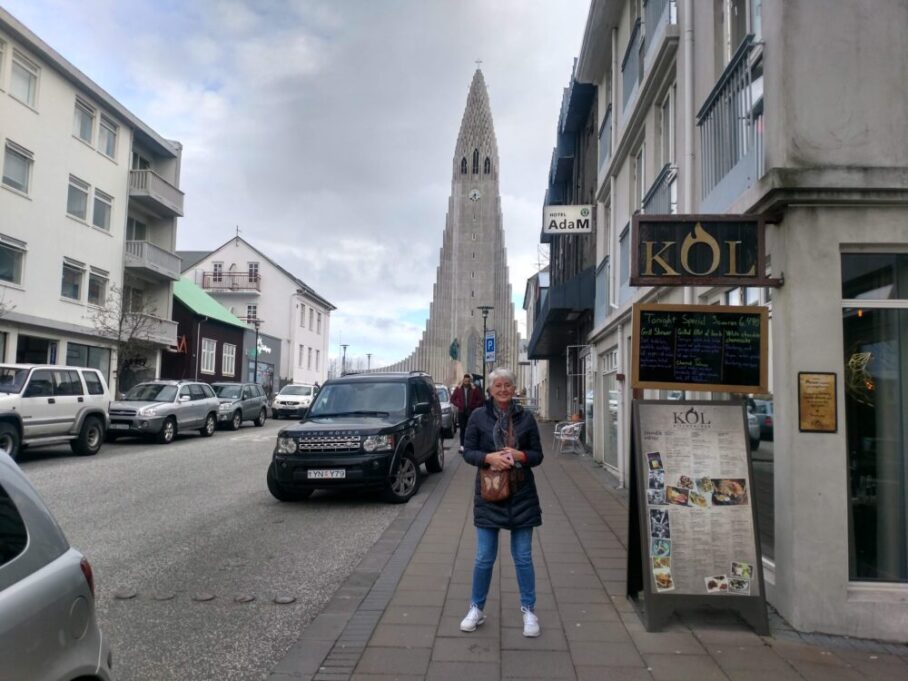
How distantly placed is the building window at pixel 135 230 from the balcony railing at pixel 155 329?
3972mm

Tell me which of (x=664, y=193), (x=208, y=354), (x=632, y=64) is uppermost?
(x=632, y=64)

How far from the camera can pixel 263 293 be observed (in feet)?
178

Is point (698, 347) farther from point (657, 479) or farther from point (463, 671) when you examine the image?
point (463, 671)

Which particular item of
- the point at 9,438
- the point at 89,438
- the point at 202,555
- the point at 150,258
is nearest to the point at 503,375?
the point at 202,555

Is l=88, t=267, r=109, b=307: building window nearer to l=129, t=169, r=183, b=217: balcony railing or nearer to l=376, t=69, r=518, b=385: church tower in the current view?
l=129, t=169, r=183, b=217: balcony railing

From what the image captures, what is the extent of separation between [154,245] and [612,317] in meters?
24.9

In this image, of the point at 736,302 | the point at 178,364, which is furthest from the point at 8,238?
the point at 736,302

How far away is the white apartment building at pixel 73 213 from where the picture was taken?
22812mm

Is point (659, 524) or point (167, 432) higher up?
point (659, 524)

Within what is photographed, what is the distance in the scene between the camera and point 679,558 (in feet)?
15.8

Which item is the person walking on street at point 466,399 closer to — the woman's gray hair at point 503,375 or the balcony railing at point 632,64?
the balcony railing at point 632,64

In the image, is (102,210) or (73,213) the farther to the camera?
(102,210)

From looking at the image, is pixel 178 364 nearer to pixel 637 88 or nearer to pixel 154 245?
pixel 154 245

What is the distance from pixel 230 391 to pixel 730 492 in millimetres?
23063
